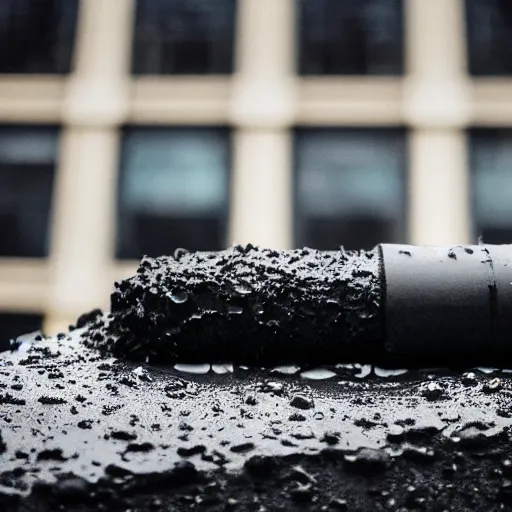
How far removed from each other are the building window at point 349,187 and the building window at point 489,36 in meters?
0.55

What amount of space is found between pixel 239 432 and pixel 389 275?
0.18 metres

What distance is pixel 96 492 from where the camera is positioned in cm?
31

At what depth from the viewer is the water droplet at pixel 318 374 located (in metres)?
0.46

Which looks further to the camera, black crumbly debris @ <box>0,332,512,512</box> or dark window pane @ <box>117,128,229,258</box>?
dark window pane @ <box>117,128,229,258</box>

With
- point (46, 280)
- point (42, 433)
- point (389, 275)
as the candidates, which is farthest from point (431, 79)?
point (42, 433)

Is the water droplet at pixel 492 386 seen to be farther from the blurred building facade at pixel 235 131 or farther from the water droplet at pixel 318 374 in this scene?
the blurred building facade at pixel 235 131

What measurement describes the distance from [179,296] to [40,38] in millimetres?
3032

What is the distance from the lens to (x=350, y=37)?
Answer: 3027mm

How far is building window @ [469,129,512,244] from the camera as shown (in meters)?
2.80

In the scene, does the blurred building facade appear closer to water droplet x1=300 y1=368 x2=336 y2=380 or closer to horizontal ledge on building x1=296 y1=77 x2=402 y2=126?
horizontal ledge on building x1=296 y1=77 x2=402 y2=126

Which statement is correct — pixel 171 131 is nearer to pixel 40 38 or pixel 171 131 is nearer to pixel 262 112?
pixel 262 112

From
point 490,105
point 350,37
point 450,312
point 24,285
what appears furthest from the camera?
point 350,37

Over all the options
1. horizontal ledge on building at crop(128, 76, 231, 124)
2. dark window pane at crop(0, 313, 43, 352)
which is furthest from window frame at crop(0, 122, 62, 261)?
horizontal ledge on building at crop(128, 76, 231, 124)

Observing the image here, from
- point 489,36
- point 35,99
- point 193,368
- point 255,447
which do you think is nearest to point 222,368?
point 193,368
